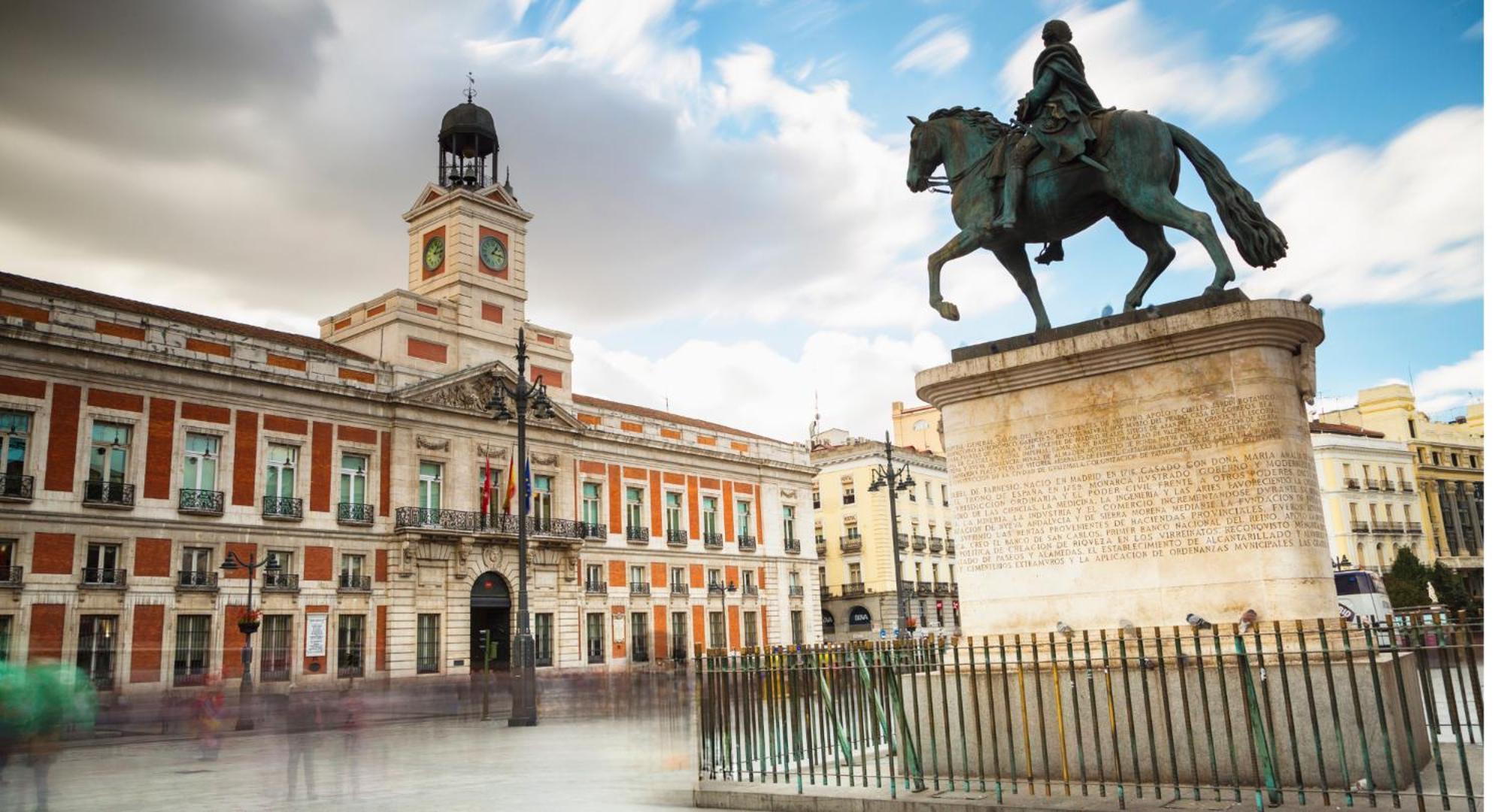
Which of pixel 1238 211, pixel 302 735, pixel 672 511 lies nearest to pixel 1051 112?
pixel 1238 211

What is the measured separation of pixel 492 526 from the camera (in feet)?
120

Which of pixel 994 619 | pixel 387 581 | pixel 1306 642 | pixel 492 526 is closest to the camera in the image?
pixel 1306 642

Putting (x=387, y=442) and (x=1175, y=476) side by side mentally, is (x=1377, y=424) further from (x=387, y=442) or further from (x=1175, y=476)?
(x=1175, y=476)

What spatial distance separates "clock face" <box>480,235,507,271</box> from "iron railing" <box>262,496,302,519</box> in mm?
12415

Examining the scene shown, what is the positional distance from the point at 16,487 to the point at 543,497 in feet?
55.7

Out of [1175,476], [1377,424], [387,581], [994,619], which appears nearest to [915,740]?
[994,619]

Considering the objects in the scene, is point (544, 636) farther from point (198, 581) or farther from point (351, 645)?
point (198, 581)

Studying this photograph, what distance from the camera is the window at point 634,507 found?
42.5 metres

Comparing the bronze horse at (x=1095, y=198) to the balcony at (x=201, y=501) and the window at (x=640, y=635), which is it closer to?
the balcony at (x=201, y=501)

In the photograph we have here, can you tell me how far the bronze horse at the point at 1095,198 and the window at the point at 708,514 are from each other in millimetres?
37065

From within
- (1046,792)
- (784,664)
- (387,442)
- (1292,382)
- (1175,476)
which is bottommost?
(1046,792)

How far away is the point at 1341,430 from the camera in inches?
2281

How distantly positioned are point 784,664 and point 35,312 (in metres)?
26.0

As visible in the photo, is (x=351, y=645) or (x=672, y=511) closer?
(x=351, y=645)
